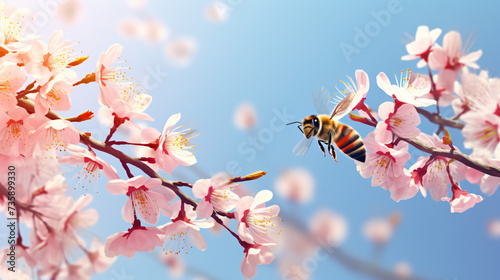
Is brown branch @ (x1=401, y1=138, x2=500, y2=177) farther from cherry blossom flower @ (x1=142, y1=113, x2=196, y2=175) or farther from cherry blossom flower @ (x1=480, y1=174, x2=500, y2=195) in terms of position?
cherry blossom flower @ (x1=142, y1=113, x2=196, y2=175)

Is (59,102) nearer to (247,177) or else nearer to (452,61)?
(247,177)

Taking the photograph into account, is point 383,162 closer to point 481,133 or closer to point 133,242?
point 481,133

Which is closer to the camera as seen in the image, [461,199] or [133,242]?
[133,242]

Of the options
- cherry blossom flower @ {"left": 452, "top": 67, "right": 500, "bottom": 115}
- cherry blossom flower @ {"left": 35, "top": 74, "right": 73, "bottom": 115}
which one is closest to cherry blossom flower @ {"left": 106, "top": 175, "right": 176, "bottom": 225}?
cherry blossom flower @ {"left": 35, "top": 74, "right": 73, "bottom": 115}

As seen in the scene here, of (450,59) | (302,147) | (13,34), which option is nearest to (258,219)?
(302,147)

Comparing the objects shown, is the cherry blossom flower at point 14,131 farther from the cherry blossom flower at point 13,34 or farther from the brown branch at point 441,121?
the brown branch at point 441,121

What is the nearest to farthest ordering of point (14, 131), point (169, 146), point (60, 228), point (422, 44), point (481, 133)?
point (481, 133) < point (14, 131) < point (169, 146) < point (60, 228) < point (422, 44)

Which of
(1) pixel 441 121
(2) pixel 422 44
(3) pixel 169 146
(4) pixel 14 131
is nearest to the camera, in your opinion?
(4) pixel 14 131

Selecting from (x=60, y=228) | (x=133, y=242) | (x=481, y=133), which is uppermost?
(x=481, y=133)
